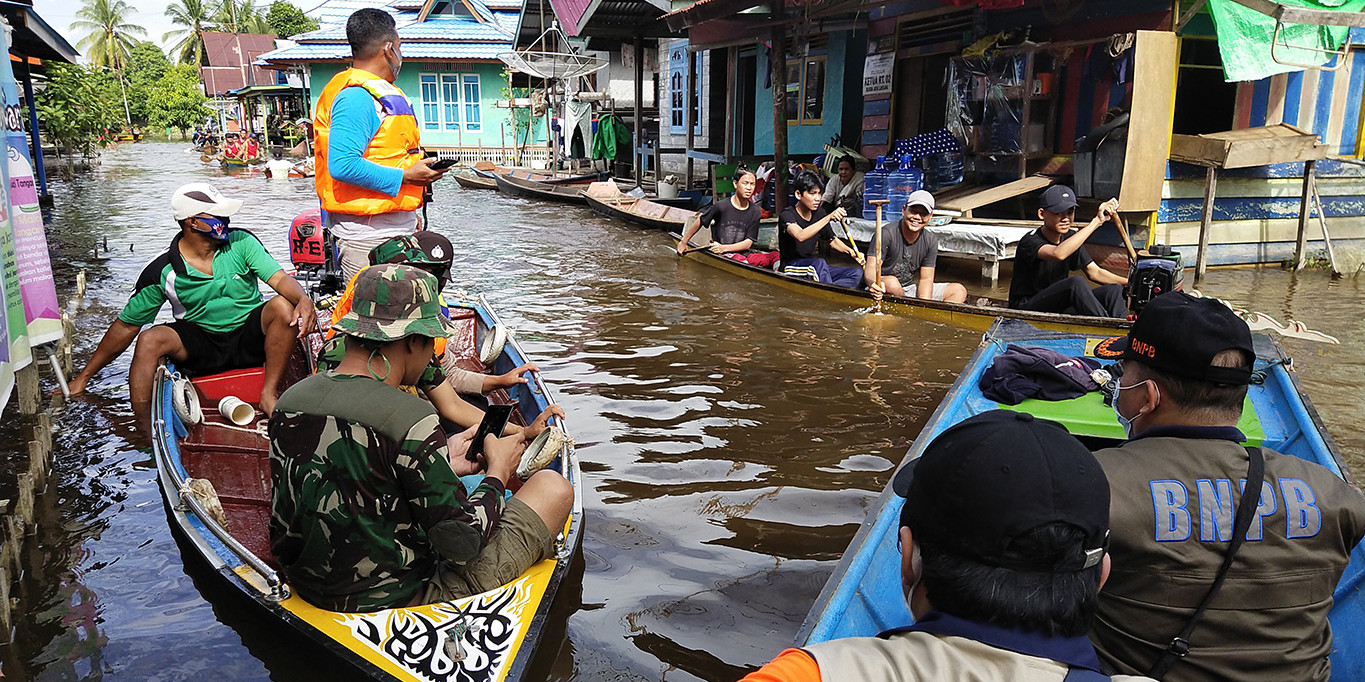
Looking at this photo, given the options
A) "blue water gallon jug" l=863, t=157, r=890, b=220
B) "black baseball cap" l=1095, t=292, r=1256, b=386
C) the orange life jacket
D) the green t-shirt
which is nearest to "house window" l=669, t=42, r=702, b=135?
"blue water gallon jug" l=863, t=157, r=890, b=220

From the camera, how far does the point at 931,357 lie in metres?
7.54

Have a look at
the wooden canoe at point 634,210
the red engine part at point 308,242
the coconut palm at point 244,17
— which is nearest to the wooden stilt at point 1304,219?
the wooden canoe at point 634,210

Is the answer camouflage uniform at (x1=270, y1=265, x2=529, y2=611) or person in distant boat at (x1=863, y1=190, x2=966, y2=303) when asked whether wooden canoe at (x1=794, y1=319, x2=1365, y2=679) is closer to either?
camouflage uniform at (x1=270, y1=265, x2=529, y2=611)

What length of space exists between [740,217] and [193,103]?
51348mm

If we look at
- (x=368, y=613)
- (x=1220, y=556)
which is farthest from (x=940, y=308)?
(x=368, y=613)

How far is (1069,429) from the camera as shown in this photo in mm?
4250

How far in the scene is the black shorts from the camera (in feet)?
18.5

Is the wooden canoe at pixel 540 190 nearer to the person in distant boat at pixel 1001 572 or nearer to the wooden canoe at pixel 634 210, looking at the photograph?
the wooden canoe at pixel 634 210

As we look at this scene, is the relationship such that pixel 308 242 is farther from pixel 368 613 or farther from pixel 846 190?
pixel 846 190

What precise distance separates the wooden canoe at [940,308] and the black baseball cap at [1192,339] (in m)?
3.33

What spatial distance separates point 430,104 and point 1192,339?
1267 inches

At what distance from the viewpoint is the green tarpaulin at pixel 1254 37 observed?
360 inches

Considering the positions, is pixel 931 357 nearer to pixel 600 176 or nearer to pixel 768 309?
pixel 768 309


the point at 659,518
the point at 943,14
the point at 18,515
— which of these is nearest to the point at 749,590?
the point at 659,518
